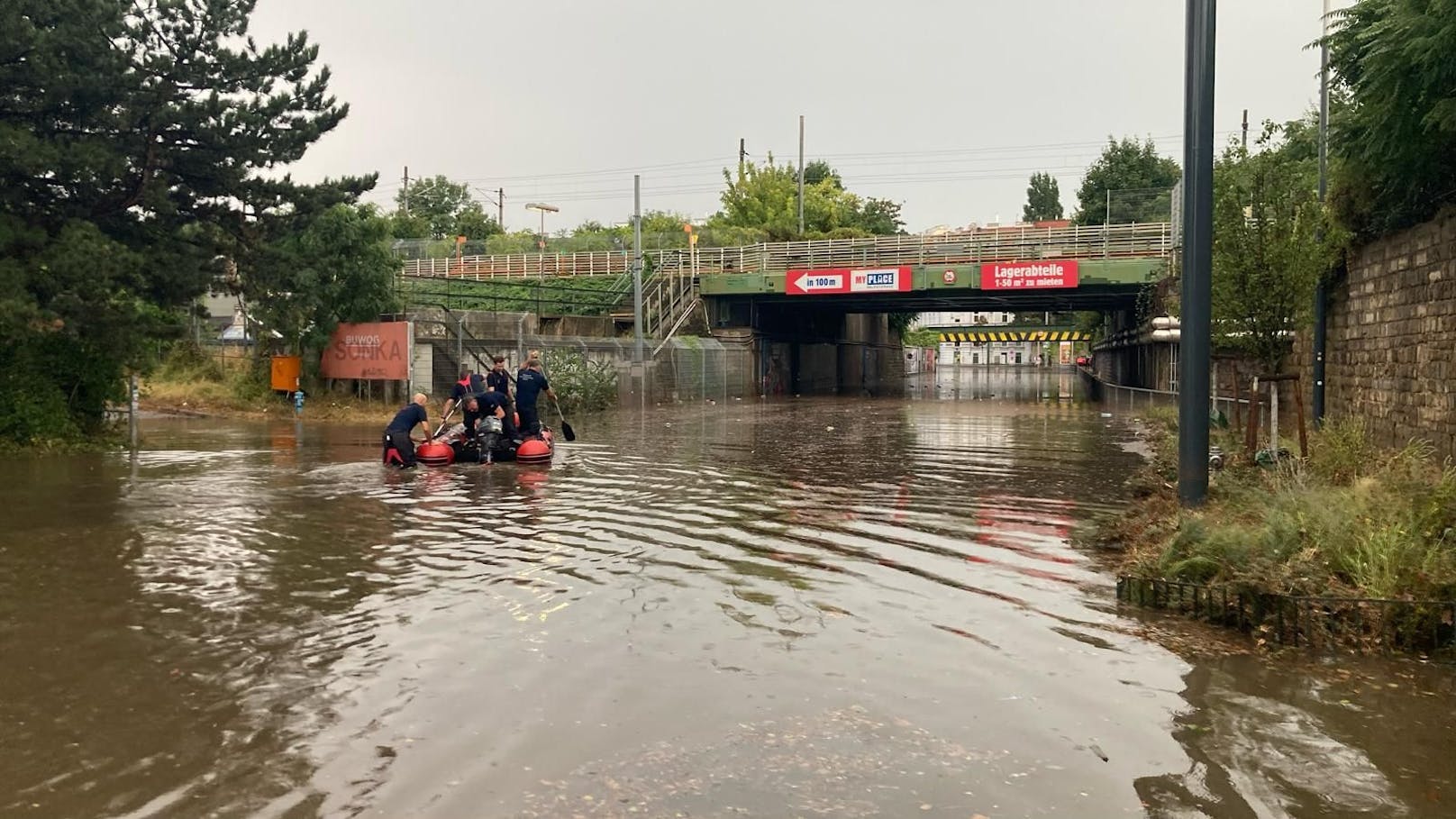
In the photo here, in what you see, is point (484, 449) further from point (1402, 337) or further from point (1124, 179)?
point (1124, 179)

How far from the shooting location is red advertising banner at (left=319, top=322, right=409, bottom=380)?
29.4m

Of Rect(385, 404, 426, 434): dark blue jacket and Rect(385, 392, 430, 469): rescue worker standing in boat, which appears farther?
Rect(385, 404, 426, 434): dark blue jacket

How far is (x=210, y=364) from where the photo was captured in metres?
35.9

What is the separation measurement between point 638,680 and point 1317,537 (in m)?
4.75


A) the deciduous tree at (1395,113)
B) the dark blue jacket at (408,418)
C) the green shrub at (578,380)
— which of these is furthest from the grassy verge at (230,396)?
the deciduous tree at (1395,113)

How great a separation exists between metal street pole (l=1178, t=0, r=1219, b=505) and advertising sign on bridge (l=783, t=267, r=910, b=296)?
3658 centimetres

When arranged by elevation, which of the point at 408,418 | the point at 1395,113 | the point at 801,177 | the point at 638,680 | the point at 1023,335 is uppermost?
the point at 801,177

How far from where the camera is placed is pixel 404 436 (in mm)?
16969

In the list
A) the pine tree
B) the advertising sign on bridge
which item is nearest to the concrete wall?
the pine tree

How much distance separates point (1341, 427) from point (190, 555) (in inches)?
468

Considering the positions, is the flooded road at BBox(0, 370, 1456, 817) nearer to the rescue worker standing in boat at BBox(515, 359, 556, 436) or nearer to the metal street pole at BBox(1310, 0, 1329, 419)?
the rescue worker standing in boat at BBox(515, 359, 556, 436)

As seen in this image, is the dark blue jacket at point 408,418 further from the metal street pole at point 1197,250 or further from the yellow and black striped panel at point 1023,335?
the yellow and black striped panel at point 1023,335

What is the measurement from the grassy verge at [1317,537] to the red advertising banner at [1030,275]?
34823 millimetres

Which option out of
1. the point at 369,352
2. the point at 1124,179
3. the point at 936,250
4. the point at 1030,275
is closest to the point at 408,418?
the point at 369,352
